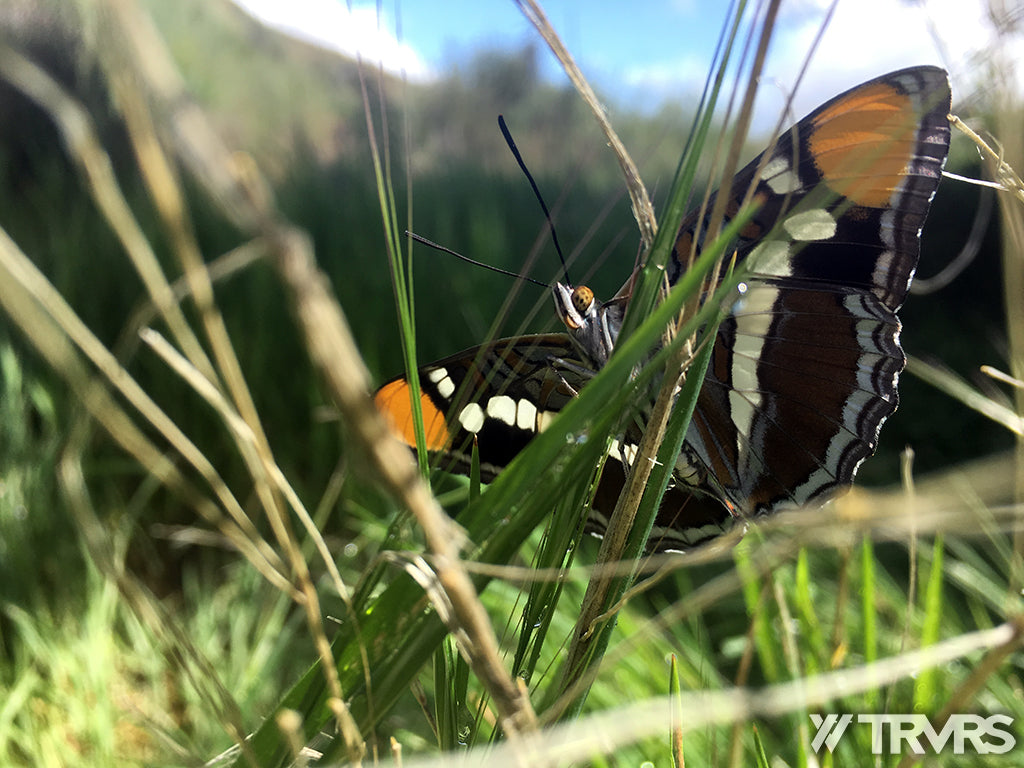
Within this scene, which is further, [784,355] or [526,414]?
[784,355]

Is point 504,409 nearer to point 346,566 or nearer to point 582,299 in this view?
point 582,299

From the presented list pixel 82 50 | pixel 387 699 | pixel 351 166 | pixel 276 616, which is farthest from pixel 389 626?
pixel 82 50

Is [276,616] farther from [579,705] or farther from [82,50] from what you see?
Result: [82,50]

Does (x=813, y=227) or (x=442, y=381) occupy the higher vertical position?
(x=813, y=227)

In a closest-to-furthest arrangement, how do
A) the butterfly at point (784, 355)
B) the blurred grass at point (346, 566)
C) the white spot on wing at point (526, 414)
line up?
1. the blurred grass at point (346, 566)
2. the butterfly at point (784, 355)
3. the white spot on wing at point (526, 414)

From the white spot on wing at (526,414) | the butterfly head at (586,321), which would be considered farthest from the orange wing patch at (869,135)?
the white spot on wing at (526,414)

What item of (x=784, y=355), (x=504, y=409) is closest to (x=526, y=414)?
(x=504, y=409)

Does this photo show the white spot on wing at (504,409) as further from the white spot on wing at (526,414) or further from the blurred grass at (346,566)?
the blurred grass at (346,566)
